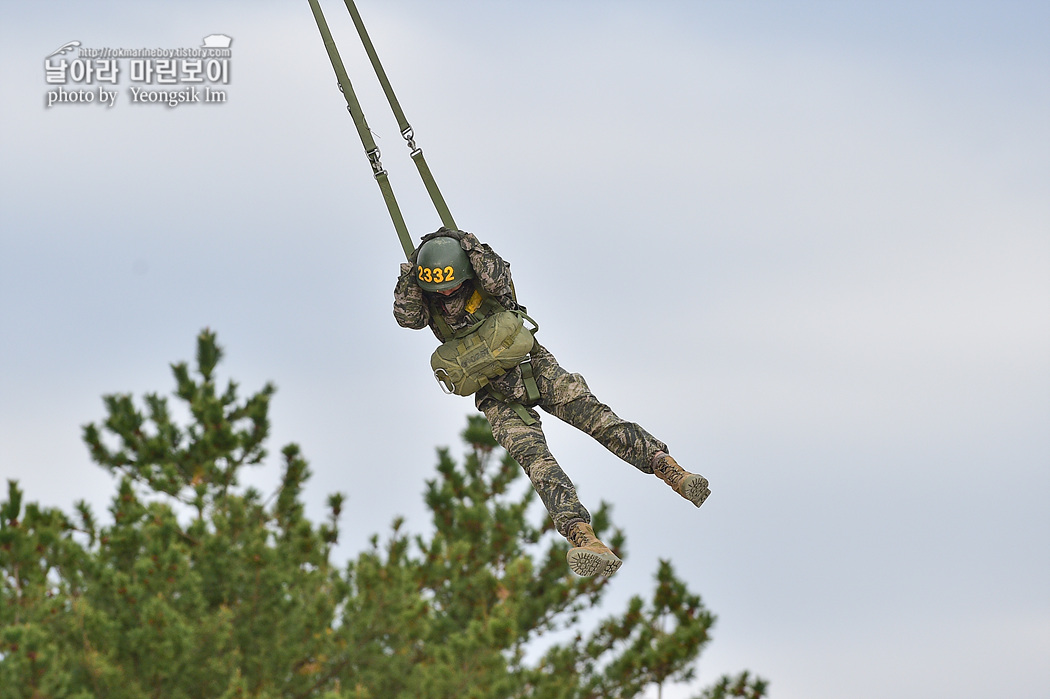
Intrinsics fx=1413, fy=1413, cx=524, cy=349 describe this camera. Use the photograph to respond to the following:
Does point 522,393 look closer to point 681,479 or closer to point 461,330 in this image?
point 461,330

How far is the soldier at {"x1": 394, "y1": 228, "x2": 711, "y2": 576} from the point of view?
808cm

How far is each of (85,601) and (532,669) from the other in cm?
667

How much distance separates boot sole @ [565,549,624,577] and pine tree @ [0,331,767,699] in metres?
8.25

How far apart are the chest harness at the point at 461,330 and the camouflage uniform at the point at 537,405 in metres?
0.05

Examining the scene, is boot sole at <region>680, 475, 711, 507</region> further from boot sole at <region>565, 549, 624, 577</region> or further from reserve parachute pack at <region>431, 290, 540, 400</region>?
reserve parachute pack at <region>431, 290, 540, 400</region>

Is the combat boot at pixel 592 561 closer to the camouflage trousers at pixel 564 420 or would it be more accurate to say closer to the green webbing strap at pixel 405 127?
the camouflage trousers at pixel 564 420

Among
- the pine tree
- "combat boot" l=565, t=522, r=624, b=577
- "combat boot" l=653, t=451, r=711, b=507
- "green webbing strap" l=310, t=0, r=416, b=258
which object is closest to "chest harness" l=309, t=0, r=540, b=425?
"green webbing strap" l=310, t=0, r=416, b=258

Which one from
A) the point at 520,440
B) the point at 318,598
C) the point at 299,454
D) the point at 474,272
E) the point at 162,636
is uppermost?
the point at 299,454

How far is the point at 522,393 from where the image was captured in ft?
28.4

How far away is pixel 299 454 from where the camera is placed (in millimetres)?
22188

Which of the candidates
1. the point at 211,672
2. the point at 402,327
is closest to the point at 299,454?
the point at 211,672

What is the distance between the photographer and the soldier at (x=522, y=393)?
8.08 metres

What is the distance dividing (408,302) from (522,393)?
927 millimetres

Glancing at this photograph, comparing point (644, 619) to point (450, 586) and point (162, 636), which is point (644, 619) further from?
point (162, 636)
